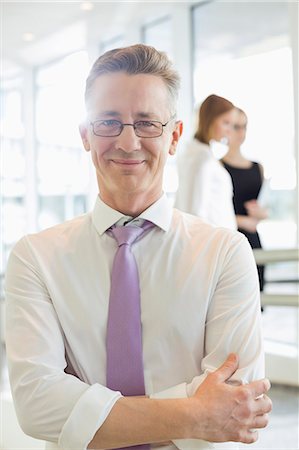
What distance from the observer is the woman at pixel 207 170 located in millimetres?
3250

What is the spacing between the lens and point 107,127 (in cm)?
134

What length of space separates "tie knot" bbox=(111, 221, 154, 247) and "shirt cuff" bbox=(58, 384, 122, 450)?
33 centimetres

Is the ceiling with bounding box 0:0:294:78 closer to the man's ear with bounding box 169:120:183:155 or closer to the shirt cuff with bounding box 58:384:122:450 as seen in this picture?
the man's ear with bounding box 169:120:183:155

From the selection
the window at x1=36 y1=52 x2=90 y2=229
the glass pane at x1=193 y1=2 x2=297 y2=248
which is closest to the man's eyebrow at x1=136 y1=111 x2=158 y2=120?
the glass pane at x1=193 y1=2 x2=297 y2=248

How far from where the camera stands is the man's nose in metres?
1.33

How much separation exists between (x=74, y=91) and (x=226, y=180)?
4276 millimetres

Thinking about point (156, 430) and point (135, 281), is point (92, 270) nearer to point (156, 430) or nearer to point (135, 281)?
point (135, 281)

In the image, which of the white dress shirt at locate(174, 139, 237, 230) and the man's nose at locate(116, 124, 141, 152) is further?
the white dress shirt at locate(174, 139, 237, 230)

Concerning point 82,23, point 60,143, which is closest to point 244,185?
point 82,23

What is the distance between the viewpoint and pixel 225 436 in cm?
121

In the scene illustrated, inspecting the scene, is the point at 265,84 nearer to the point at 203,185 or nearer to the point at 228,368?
the point at 203,185

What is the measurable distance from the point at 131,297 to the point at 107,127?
35 cm

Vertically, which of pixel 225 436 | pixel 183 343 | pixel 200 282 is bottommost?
pixel 225 436

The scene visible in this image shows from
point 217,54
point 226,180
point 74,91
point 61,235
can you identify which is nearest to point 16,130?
point 74,91
